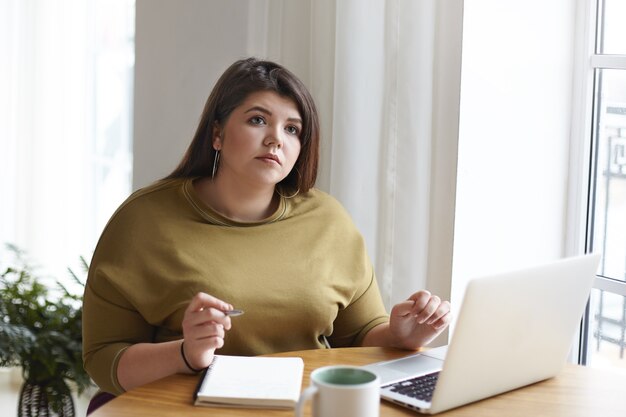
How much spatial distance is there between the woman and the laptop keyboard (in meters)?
0.24

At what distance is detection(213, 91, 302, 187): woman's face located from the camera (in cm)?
198

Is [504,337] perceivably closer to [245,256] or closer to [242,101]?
[245,256]

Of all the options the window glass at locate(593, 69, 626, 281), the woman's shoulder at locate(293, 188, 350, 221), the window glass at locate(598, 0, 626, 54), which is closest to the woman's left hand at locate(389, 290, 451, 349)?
the woman's shoulder at locate(293, 188, 350, 221)

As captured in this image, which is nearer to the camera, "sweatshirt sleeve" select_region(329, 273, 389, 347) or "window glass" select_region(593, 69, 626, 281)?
"sweatshirt sleeve" select_region(329, 273, 389, 347)

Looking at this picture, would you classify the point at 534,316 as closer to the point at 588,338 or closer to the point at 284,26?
the point at 588,338

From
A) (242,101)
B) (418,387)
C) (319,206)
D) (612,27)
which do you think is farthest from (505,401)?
(612,27)

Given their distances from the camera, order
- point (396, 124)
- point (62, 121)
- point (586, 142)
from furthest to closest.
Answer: point (62, 121), point (586, 142), point (396, 124)

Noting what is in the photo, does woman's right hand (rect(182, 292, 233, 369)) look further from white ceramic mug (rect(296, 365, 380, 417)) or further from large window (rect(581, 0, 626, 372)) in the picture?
large window (rect(581, 0, 626, 372))

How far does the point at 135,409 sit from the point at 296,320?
58 centimetres

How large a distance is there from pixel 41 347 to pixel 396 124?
1.25m

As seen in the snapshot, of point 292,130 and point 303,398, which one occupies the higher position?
point 292,130

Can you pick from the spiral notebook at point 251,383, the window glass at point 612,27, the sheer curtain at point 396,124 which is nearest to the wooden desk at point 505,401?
the spiral notebook at point 251,383

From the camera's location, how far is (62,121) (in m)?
4.05

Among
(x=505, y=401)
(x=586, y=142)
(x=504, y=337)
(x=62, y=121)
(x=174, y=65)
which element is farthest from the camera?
(x=62, y=121)
